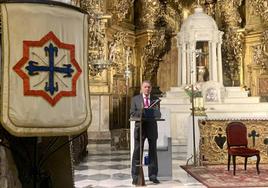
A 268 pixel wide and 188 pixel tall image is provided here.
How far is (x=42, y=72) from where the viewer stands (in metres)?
2.61

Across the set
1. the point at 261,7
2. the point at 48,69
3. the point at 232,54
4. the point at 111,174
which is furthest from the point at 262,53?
the point at 48,69

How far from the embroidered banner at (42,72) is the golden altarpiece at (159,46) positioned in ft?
33.1

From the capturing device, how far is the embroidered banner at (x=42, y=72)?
252cm

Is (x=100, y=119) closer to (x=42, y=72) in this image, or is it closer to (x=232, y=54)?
(x=232, y=54)

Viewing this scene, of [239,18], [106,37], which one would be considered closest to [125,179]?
[106,37]

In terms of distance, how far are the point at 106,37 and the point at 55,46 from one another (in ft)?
36.0

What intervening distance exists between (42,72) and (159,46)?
12638 mm

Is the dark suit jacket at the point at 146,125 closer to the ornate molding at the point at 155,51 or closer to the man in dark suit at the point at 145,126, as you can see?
the man in dark suit at the point at 145,126

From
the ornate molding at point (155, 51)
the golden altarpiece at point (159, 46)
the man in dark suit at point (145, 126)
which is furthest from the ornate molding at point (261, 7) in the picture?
the man in dark suit at point (145, 126)

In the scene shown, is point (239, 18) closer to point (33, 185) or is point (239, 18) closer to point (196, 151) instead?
point (196, 151)

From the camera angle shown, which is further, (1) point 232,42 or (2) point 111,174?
(1) point 232,42

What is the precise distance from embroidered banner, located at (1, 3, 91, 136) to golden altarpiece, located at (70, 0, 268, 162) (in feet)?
33.1

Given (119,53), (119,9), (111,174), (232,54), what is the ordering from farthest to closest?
(232,54) < (119,9) < (119,53) < (111,174)

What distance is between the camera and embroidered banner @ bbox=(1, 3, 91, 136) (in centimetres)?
252
